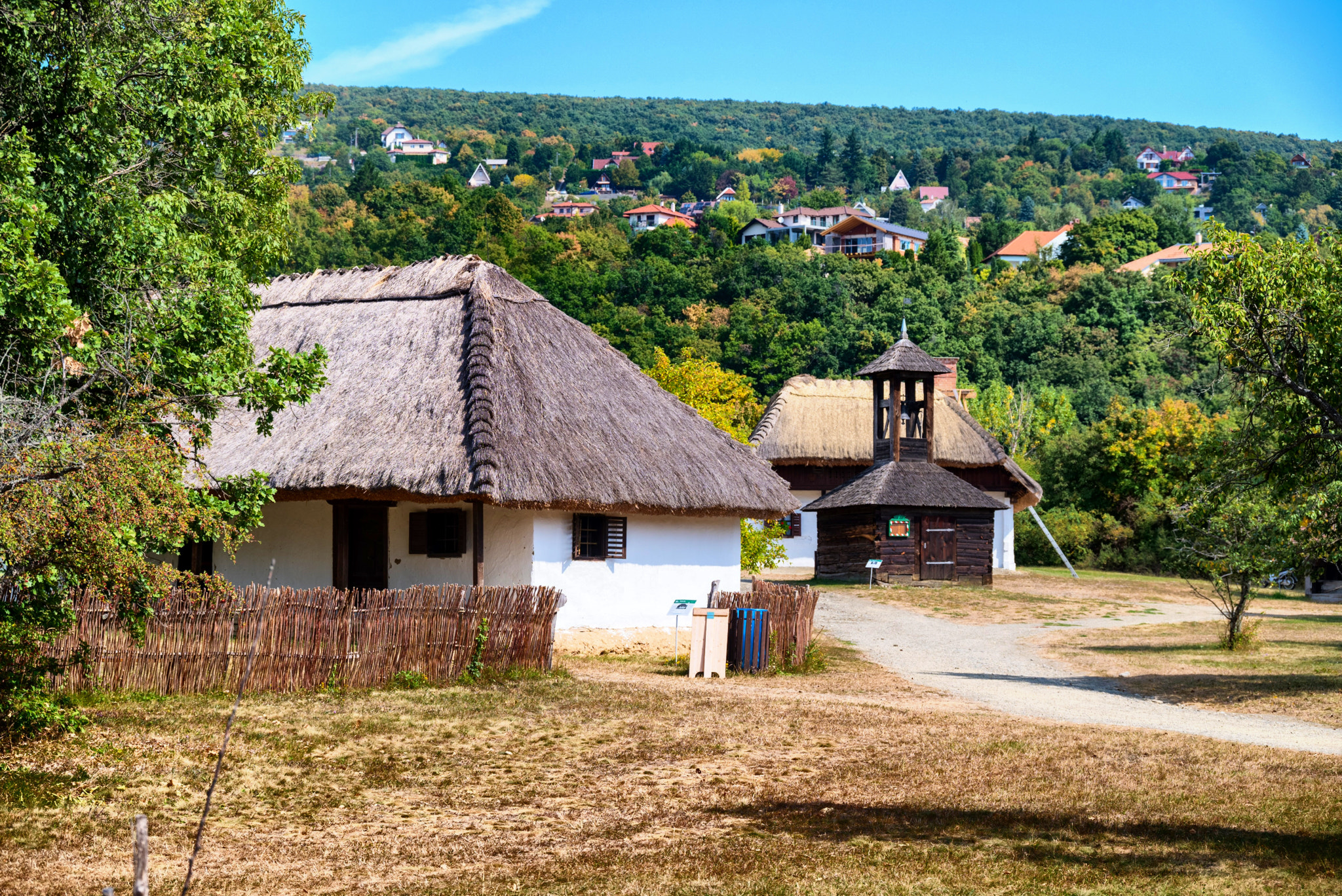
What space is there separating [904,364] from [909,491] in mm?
4081

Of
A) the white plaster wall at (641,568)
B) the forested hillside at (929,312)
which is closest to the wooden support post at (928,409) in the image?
the forested hillside at (929,312)

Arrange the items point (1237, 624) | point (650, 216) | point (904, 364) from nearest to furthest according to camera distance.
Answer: point (1237, 624) < point (904, 364) < point (650, 216)

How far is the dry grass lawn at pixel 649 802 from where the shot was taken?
8930 millimetres

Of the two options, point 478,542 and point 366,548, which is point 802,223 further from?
point 478,542

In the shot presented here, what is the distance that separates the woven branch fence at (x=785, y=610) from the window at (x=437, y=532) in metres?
4.46

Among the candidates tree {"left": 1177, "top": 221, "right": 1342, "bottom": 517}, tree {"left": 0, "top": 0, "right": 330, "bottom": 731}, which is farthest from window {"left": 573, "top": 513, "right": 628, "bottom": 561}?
tree {"left": 1177, "top": 221, "right": 1342, "bottom": 517}

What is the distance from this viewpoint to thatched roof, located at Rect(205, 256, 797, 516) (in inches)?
777

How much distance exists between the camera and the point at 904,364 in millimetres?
39250

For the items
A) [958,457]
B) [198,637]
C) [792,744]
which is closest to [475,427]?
[198,637]

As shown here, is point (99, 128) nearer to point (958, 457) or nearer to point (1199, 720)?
point (1199, 720)

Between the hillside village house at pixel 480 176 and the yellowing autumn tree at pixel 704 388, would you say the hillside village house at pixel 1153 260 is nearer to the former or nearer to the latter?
the yellowing autumn tree at pixel 704 388

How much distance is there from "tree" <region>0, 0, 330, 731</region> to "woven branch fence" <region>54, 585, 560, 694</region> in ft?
3.51

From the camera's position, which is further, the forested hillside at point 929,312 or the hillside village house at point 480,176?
the hillside village house at point 480,176

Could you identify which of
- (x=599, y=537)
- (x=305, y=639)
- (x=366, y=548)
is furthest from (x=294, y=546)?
(x=305, y=639)
